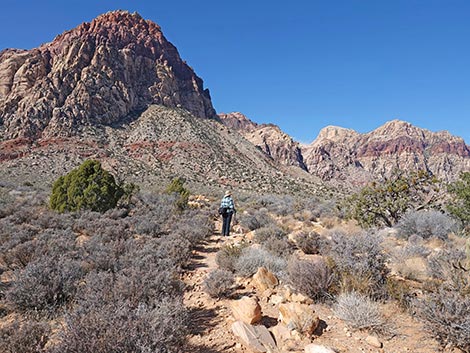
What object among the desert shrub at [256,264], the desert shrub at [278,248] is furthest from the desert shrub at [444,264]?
the desert shrub at [278,248]

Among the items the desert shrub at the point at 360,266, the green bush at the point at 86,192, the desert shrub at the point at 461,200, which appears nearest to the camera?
the desert shrub at the point at 360,266

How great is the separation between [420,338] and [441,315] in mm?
424

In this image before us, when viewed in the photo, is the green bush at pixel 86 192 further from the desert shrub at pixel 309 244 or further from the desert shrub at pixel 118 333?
the desert shrub at pixel 118 333

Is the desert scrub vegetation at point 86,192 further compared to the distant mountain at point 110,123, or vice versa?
the distant mountain at point 110,123

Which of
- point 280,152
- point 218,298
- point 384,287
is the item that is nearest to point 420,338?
point 384,287

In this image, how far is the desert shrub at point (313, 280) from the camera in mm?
4707

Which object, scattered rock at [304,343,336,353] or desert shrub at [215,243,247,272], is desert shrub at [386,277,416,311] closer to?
scattered rock at [304,343,336,353]

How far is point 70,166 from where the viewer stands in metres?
43.5

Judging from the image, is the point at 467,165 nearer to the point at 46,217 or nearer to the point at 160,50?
the point at 160,50

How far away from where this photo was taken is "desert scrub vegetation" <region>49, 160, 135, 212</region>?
1323 cm

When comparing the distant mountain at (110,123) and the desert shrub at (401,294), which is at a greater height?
the distant mountain at (110,123)

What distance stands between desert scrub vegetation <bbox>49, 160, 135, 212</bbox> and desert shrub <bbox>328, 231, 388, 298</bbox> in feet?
38.2

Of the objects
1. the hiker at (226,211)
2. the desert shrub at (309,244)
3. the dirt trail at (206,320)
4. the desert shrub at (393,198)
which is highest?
the desert shrub at (393,198)

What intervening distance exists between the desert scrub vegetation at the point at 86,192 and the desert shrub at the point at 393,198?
11648mm
